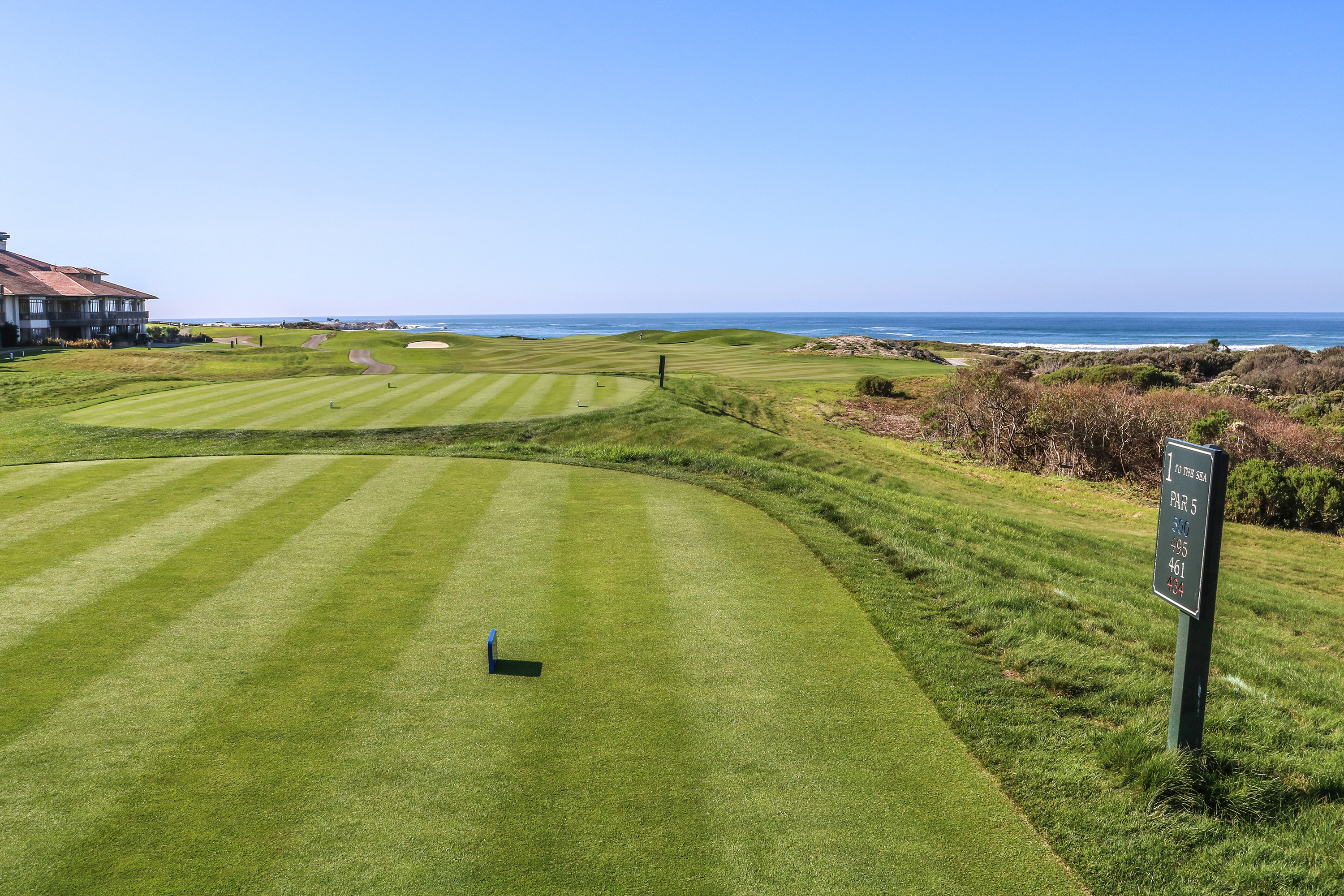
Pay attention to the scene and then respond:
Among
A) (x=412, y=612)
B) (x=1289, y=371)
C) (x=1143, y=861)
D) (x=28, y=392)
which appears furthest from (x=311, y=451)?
(x=1289, y=371)

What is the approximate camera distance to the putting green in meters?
20.3

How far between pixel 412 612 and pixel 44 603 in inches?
138

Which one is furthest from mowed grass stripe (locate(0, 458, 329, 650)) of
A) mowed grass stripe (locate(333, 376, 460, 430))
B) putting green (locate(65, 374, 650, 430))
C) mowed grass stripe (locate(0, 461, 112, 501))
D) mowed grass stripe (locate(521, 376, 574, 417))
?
mowed grass stripe (locate(521, 376, 574, 417))

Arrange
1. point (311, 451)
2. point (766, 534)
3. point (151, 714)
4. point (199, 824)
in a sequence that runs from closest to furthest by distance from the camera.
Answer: point (199, 824), point (151, 714), point (766, 534), point (311, 451)

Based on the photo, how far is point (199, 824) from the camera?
4.52m

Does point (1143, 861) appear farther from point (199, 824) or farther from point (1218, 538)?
point (199, 824)

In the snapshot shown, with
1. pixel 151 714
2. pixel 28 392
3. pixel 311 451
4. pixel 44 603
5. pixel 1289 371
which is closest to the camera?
pixel 151 714

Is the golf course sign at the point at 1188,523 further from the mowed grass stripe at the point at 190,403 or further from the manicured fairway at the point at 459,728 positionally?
the mowed grass stripe at the point at 190,403

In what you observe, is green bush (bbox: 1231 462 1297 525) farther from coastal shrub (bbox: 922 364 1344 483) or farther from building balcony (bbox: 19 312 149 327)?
building balcony (bbox: 19 312 149 327)

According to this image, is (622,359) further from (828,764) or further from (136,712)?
(828,764)

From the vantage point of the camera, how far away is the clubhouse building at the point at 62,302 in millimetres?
55125

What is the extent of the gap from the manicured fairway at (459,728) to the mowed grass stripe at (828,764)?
2 cm

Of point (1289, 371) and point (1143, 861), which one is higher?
point (1289, 371)

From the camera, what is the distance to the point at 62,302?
61656 mm
